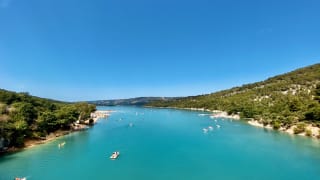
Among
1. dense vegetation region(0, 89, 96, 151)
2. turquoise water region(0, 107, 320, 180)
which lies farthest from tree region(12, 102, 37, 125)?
turquoise water region(0, 107, 320, 180)

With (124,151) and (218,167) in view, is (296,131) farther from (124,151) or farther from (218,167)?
(124,151)

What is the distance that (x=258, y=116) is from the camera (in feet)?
291

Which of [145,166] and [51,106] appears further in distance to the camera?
[51,106]

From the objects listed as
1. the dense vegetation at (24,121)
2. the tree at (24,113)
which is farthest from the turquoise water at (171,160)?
the tree at (24,113)

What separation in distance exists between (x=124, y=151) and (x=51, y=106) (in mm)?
38521

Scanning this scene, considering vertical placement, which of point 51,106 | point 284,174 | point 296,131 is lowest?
point 284,174

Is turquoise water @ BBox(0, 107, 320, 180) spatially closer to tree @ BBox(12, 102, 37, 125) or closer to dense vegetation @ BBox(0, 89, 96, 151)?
dense vegetation @ BBox(0, 89, 96, 151)

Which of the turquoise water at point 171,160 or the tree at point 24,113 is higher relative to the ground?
the tree at point 24,113

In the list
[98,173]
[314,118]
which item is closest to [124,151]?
[98,173]

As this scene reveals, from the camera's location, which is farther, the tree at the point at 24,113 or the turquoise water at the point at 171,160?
the tree at the point at 24,113

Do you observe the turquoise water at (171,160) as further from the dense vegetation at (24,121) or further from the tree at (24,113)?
the tree at (24,113)

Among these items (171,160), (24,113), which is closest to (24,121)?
(24,113)

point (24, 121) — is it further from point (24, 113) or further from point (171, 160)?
point (171, 160)

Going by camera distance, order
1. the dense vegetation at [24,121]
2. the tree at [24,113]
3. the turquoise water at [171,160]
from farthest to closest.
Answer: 1. the tree at [24,113]
2. the dense vegetation at [24,121]
3. the turquoise water at [171,160]
